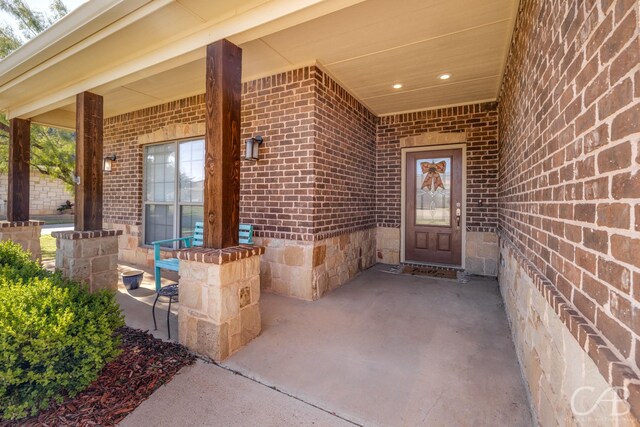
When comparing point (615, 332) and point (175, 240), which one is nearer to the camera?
point (615, 332)

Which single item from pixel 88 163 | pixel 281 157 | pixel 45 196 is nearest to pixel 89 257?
pixel 88 163

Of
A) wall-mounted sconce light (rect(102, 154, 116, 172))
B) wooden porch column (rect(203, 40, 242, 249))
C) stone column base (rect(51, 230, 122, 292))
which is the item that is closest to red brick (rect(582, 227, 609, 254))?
wooden porch column (rect(203, 40, 242, 249))

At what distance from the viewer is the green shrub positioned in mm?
1430

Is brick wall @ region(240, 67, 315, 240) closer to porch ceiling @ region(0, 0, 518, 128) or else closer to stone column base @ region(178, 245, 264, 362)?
porch ceiling @ region(0, 0, 518, 128)

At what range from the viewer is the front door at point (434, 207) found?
4762mm

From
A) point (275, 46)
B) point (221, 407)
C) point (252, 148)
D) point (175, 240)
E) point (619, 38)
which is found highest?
point (275, 46)

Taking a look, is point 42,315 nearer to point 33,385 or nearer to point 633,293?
point 33,385

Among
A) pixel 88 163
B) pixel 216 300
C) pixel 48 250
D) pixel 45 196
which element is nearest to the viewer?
pixel 216 300

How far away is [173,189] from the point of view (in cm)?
489

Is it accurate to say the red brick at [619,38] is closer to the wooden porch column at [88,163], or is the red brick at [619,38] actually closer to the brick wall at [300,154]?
the brick wall at [300,154]

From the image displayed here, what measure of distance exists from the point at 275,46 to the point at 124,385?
317 centimetres

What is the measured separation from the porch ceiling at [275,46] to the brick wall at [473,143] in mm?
317

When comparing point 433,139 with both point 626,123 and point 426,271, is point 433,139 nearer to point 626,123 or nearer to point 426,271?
point 426,271

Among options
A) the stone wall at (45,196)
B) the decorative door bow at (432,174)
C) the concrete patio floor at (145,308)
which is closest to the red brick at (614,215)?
the concrete patio floor at (145,308)
